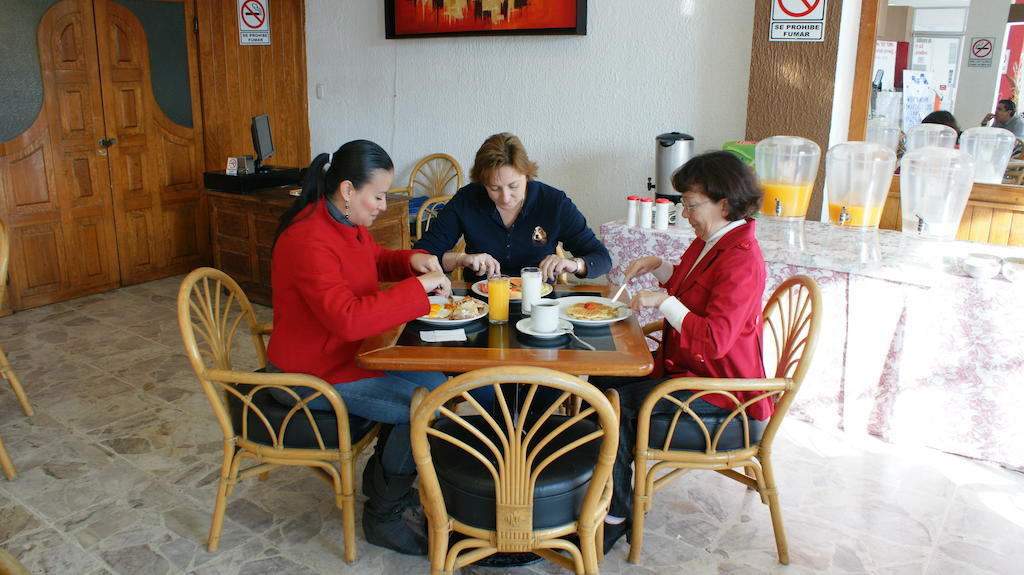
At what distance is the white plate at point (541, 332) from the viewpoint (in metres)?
2.01

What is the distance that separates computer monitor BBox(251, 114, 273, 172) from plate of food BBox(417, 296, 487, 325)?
9.27 ft

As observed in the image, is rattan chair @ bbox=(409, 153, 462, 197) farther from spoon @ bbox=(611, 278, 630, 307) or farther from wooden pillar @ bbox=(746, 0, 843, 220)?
spoon @ bbox=(611, 278, 630, 307)

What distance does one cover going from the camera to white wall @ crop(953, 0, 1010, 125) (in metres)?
3.54

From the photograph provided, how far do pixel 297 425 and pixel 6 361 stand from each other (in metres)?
1.68

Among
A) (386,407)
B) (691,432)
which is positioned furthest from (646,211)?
(386,407)

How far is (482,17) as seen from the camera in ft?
14.8

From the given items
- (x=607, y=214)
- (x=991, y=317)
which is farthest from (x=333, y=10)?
(x=991, y=317)

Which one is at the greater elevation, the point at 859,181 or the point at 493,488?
the point at 859,181

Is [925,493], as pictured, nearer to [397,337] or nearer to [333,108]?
[397,337]

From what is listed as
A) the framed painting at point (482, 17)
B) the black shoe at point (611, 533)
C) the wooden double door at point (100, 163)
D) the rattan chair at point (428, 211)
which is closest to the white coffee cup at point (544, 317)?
the black shoe at point (611, 533)

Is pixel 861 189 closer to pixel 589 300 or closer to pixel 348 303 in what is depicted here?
pixel 589 300

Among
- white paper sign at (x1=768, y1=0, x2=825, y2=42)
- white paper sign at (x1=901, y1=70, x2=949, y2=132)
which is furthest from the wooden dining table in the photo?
white paper sign at (x1=901, y1=70, x2=949, y2=132)

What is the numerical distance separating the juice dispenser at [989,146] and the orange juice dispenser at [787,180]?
603mm

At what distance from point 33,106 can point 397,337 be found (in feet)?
11.4
